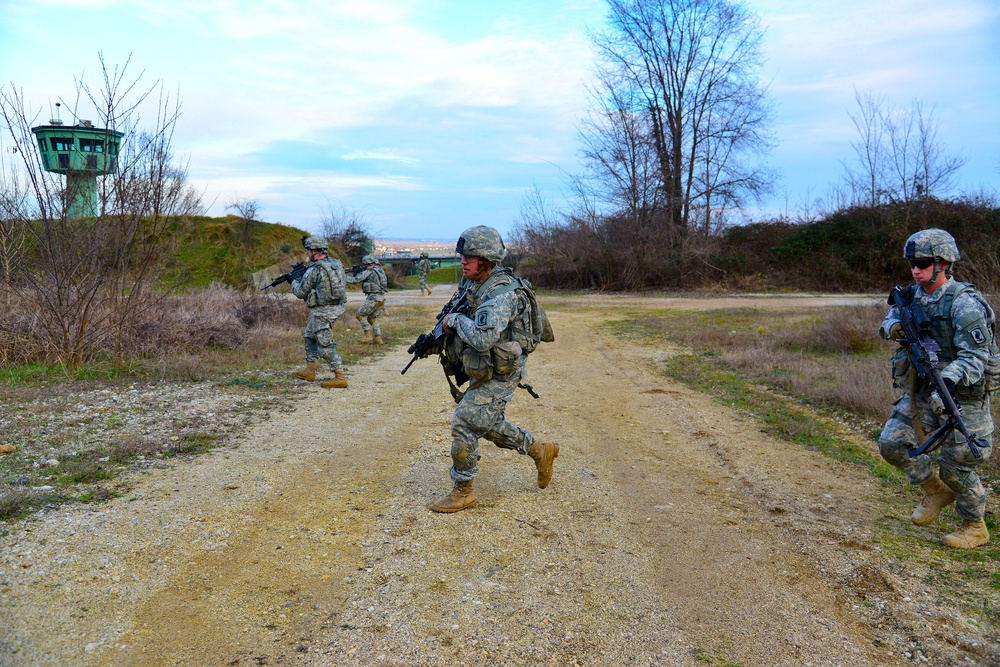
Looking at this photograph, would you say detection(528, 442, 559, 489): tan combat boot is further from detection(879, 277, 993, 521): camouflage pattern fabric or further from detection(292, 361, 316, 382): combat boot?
detection(292, 361, 316, 382): combat boot

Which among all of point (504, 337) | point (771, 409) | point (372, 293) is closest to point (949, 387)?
point (504, 337)

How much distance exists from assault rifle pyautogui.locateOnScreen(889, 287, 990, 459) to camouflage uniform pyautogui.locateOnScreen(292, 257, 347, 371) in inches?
257

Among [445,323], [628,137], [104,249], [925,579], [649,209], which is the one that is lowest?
[925,579]

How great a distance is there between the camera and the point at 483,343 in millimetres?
4344

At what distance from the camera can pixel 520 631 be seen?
309cm

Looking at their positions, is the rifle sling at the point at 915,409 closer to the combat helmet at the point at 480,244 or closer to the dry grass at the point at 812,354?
the dry grass at the point at 812,354

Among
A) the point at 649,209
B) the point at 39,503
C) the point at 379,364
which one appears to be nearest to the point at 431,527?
the point at 39,503

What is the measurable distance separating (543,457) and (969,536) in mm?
2569

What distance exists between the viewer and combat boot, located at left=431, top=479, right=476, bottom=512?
451 cm

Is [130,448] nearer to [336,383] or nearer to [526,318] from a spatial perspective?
[336,383]

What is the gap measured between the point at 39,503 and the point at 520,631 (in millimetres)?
3321

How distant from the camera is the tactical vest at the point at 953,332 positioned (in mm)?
3896

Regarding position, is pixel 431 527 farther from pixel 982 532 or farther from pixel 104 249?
pixel 104 249

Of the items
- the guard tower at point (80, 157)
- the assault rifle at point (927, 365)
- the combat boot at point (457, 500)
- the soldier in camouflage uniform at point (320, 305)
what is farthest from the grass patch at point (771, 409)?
the guard tower at point (80, 157)
